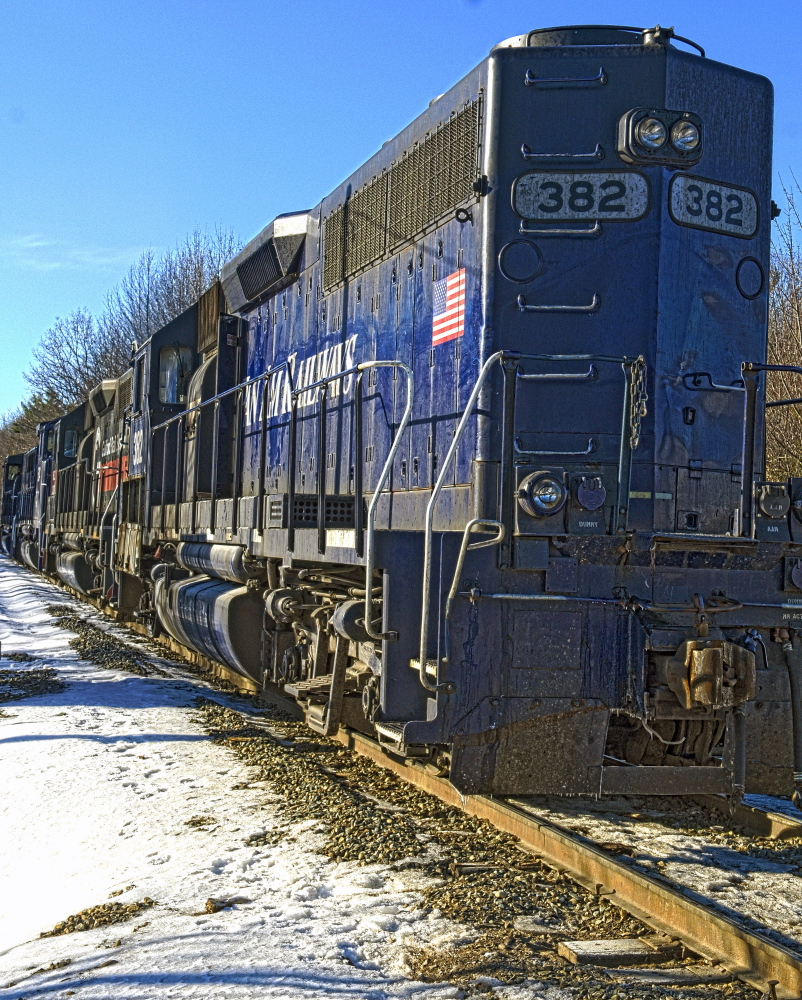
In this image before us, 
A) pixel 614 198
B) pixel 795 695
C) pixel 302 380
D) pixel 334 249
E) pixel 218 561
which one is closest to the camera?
pixel 795 695

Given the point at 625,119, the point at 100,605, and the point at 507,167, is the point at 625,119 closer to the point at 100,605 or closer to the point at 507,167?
the point at 507,167

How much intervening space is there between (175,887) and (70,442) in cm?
2016

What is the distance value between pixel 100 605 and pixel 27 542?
1429 centimetres

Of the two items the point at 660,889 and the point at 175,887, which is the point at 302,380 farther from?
the point at 660,889

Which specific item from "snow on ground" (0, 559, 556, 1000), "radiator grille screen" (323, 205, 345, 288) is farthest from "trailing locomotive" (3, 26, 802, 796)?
"snow on ground" (0, 559, 556, 1000)

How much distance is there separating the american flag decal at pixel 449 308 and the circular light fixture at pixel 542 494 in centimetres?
116

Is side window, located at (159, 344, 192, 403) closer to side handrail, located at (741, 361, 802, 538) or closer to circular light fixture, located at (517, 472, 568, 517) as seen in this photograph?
circular light fixture, located at (517, 472, 568, 517)

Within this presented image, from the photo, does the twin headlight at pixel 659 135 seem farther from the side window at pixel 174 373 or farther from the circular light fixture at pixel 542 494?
the side window at pixel 174 373

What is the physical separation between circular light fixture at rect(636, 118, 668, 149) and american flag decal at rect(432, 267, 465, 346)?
1.10 m

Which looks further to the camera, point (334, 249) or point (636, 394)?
point (334, 249)

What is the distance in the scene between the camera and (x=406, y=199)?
6137 mm

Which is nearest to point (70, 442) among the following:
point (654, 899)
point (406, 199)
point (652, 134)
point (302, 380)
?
point (302, 380)

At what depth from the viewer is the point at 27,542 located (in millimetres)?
30750

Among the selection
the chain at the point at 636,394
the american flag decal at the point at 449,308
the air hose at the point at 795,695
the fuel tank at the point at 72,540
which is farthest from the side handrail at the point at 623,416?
the fuel tank at the point at 72,540
